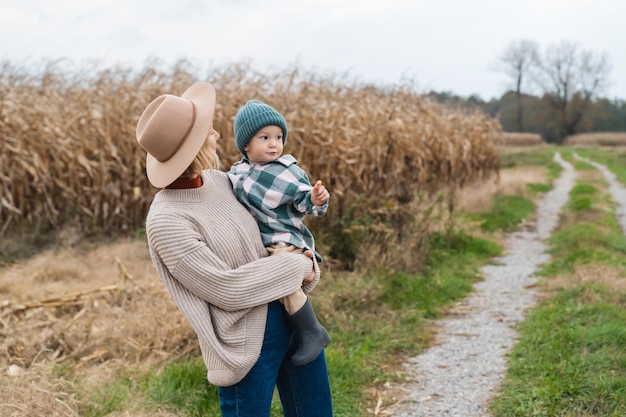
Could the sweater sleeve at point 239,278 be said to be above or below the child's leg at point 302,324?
above

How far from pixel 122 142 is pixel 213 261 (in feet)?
25.0

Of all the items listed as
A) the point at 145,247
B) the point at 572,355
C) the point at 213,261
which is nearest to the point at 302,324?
the point at 213,261

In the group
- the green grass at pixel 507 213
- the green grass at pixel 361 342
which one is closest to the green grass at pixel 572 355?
the green grass at pixel 361 342

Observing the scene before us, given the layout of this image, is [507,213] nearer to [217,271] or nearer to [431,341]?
[431,341]

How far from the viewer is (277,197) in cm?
238

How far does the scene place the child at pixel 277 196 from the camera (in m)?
2.39

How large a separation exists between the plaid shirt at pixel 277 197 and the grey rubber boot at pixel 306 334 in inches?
9.8

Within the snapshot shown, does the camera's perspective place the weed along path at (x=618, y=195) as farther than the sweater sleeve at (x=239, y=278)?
Yes

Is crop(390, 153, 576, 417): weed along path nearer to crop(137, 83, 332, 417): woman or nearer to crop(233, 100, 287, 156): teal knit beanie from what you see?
crop(137, 83, 332, 417): woman

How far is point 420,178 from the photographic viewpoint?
33.9ft

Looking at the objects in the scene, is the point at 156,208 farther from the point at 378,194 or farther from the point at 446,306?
the point at 378,194

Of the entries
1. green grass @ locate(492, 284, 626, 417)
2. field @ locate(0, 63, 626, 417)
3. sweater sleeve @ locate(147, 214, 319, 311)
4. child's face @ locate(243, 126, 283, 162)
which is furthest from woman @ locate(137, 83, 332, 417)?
green grass @ locate(492, 284, 626, 417)

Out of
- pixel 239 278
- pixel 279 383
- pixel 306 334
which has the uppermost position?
pixel 239 278

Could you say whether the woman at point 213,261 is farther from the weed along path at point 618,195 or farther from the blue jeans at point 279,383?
the weed along path at point 618,195
